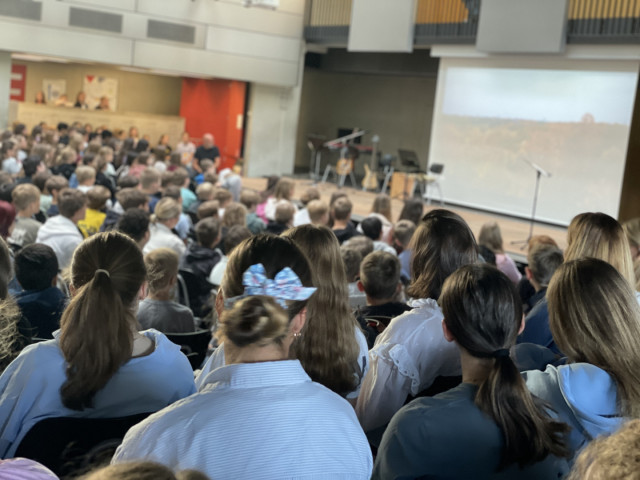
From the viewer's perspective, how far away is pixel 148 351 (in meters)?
2.15

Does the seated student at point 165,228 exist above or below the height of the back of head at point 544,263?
below

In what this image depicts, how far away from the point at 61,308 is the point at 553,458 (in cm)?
224

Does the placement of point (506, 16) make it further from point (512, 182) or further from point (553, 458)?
point (553, 458)

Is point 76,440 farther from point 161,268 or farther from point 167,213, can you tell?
point 167,213

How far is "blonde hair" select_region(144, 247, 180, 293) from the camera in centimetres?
340

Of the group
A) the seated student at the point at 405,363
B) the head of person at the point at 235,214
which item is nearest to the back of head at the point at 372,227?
the head of person at the point at 235,214

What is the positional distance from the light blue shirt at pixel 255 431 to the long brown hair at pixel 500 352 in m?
0.37

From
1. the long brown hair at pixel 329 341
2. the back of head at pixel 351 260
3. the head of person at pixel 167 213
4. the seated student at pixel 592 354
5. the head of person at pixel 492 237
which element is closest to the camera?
the seated student at pixel 592 354

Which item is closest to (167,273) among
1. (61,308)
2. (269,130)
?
(61,308)

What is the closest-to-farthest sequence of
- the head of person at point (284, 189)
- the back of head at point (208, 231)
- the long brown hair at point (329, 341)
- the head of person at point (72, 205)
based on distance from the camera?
the long brown hair at point (329, 341), the back of head at point (208, 231), the head of person at point (72, 205), the head of person at point (284, 189)

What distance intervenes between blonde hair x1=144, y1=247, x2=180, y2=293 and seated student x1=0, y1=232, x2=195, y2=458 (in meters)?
1.31

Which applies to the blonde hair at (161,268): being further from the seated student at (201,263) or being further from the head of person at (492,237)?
the head of person at (492,237)

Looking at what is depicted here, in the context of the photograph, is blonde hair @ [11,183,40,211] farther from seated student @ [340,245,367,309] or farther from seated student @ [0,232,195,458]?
seated student @ [0,232,195,458]

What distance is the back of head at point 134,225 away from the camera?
4527 mm
